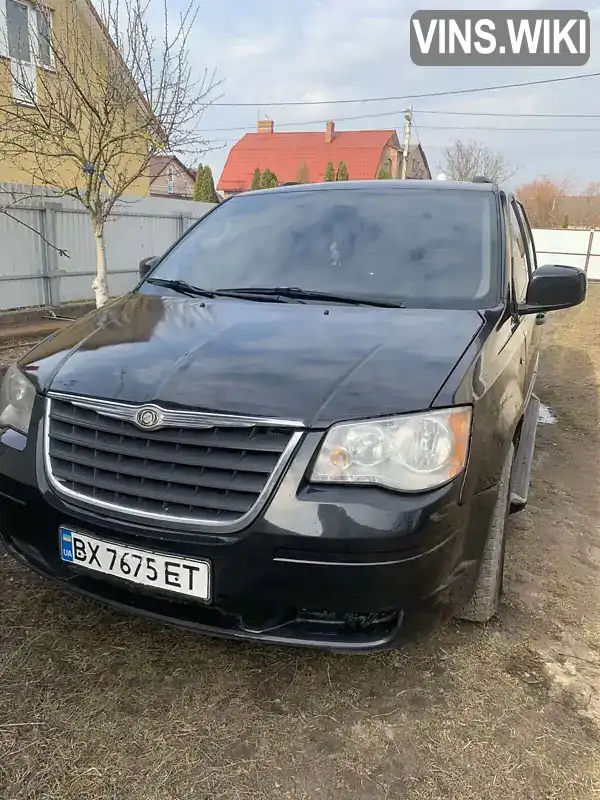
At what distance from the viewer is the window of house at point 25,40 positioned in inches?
385

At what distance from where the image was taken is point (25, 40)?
39.5 feet

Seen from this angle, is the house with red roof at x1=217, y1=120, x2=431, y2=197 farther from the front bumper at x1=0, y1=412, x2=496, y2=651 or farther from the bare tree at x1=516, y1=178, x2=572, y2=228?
the front bumper at x1=0, y1=412, x2=496, y2=651

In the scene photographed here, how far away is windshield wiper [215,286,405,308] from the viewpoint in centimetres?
267

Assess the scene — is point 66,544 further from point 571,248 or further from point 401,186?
point 571,248

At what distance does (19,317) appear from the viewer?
32.1ft

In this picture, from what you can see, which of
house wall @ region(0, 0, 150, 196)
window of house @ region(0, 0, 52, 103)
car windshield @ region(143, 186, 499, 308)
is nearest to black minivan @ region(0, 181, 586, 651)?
car windshield @ region(143, 186, 499, 308)

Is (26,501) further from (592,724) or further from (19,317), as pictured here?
(19,317)

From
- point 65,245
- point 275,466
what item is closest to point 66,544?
point 275,466

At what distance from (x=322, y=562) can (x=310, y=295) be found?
1334mm

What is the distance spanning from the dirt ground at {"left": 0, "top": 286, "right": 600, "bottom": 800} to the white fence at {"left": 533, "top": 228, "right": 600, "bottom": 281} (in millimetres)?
24849

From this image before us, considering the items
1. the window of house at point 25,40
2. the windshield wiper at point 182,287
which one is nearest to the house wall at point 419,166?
the window of house at point 25,40

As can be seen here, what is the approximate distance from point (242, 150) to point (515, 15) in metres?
35.5

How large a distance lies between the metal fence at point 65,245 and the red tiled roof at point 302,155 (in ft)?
109

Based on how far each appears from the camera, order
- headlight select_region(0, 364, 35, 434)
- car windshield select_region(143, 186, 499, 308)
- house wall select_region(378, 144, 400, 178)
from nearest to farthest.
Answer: headlight select_region(0, 364, 35, 434), car windshield select_region(143, 186, 499, 308), house wall select_region(378, 144, 400, 178)
